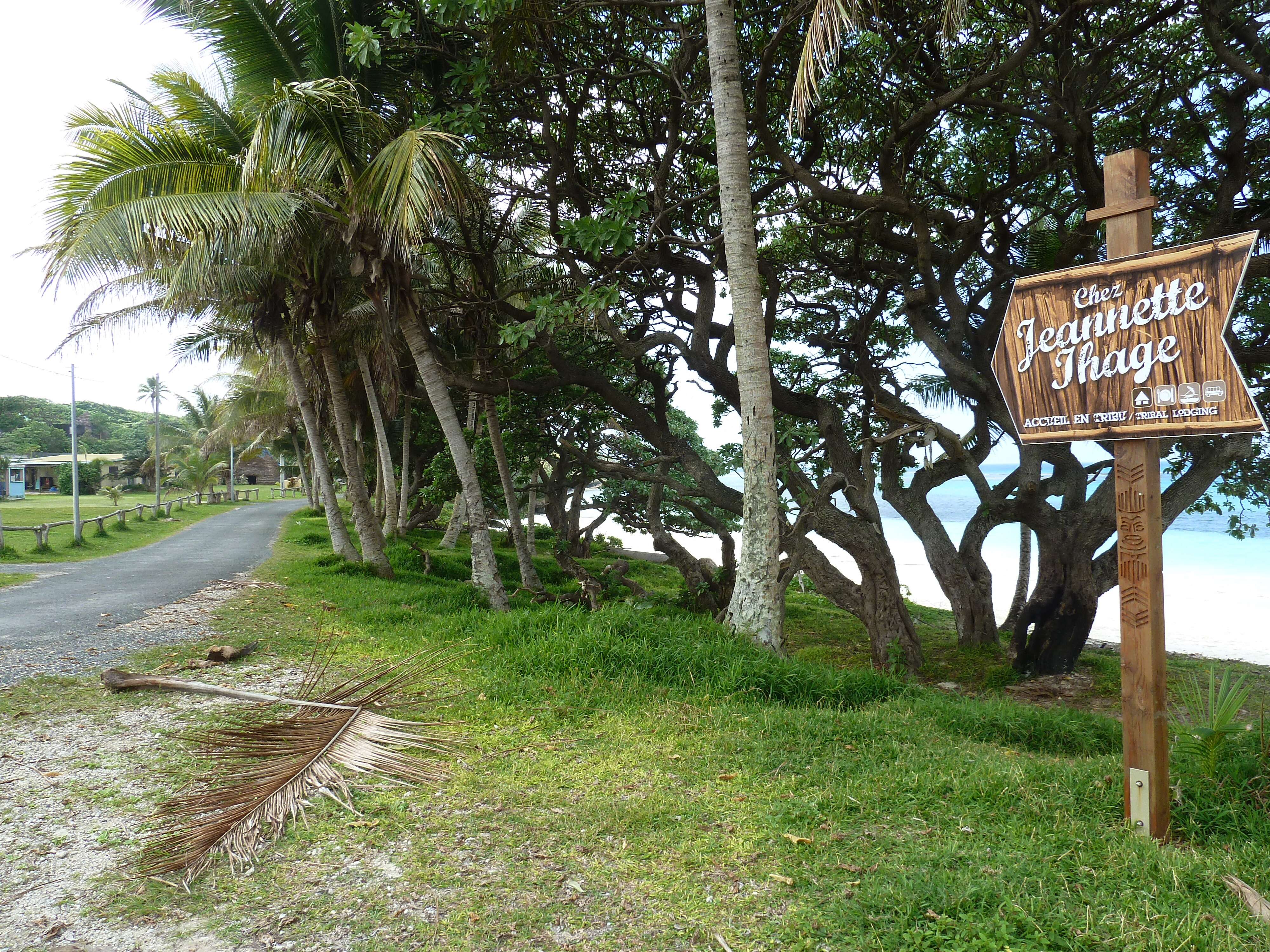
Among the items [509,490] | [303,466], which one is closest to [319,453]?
[509,490]

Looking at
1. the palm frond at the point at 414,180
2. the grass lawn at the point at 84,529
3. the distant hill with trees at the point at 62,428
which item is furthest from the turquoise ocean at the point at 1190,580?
the distant hill with trees at the point at 62,428

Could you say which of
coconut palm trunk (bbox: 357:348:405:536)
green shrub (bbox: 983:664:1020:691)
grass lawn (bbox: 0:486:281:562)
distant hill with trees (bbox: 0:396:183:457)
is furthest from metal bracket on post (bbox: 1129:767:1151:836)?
distant hill with trees (bbox: 0:396:183:457)

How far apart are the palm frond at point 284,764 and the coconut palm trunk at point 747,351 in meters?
2.73

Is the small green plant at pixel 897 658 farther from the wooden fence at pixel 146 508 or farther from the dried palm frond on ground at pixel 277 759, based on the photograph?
the wooden fence at pixel 146 508

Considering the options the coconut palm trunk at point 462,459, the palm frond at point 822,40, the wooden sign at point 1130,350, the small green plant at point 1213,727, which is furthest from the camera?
the coconut palm trunk at point 462,459

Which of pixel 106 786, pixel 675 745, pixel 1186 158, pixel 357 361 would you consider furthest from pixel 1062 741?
pixel 357 361

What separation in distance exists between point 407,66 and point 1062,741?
9.60 m

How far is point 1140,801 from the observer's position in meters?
3.39

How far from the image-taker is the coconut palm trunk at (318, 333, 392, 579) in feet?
40.3

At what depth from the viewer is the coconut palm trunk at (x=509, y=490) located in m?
12.4

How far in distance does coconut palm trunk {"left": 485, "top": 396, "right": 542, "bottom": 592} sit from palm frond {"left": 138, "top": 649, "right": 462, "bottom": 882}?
702 cm

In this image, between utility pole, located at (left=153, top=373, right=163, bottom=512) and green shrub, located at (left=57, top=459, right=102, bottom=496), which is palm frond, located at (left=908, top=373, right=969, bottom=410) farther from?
green shrub, located at (left=57, top=459, right=102, bottom=496)

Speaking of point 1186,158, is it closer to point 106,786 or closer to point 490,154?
point 490,154

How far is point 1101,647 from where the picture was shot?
13516 millimetres
